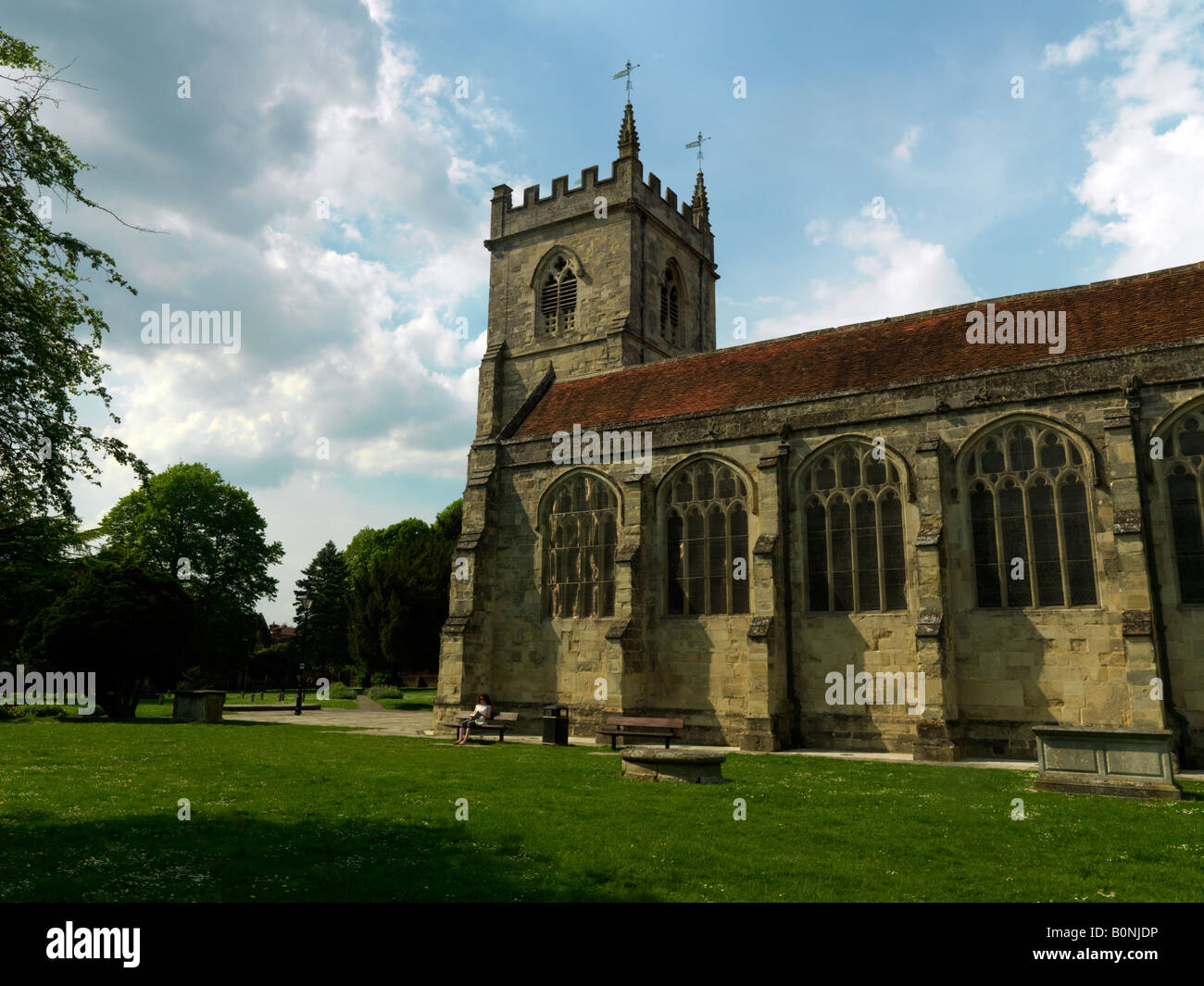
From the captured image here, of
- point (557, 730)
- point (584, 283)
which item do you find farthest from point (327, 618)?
point (557, 730)

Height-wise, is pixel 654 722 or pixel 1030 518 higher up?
pixel 1030 518

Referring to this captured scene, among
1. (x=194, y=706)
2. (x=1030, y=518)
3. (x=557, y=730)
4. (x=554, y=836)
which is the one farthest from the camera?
(x=194, y=706)

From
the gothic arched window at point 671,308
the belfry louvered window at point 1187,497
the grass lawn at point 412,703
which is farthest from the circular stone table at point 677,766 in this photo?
the grass lawn at point 412,703

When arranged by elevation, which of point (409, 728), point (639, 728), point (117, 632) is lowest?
point (409, 728)

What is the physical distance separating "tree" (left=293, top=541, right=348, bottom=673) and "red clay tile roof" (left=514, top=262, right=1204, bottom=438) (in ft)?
119

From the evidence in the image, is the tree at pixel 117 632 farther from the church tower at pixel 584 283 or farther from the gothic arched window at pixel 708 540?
the gothic arched window at pixel 708 540

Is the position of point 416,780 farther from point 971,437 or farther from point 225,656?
point 225,656

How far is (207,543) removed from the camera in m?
45.3

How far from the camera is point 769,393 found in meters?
22.9

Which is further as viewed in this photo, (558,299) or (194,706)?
(558,299)

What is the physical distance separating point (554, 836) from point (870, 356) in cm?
1730

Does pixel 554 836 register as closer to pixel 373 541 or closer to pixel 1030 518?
pixel 1030 518

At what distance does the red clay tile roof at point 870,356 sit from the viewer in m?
19.0

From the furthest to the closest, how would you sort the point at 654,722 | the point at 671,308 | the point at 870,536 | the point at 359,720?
the point at 671,308 < the point at 359,720 < the point at 870,536 < the point at 654,722
